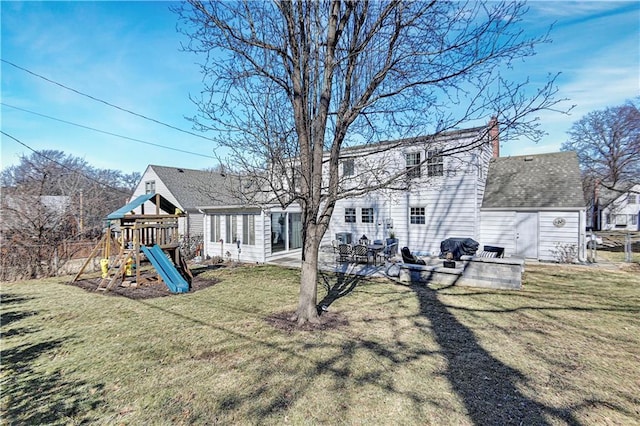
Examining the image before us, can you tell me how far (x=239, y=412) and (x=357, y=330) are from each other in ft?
8.89

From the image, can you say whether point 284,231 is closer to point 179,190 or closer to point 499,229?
point 499,229

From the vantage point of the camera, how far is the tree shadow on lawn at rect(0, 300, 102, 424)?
300 cm

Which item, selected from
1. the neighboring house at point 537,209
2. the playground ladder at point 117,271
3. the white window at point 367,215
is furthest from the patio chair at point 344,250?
the playground ladder at point 117,271

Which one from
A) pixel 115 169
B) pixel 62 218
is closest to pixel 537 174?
pixel 62 218

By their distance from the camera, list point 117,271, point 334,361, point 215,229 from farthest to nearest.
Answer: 1. point 215,229
2. point 117,271
3. point 334,361

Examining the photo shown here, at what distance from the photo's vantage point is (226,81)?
5.54 metres

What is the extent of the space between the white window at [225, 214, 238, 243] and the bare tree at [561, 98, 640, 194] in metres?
23.1

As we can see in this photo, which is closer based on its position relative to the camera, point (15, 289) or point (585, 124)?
point (15, 289)

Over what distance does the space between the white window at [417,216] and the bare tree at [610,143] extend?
14.2 metres

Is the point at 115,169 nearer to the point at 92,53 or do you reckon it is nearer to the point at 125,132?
the point at 125,132

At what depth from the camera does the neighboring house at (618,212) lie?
107ft

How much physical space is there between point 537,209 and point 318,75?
Result: 12137mm

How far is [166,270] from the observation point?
→ 8945 millimetres

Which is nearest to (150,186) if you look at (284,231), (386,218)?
(284,231)
